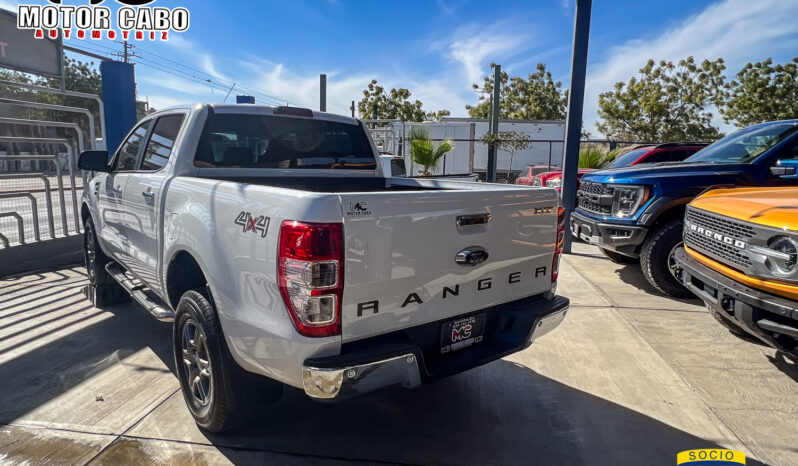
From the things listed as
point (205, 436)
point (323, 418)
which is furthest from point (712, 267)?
point (205, 436)

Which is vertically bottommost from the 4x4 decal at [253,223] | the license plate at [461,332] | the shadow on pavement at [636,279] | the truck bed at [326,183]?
the shadow on pavement at [636,279]

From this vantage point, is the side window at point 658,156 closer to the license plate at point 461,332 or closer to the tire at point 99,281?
the license plate at point 461,332

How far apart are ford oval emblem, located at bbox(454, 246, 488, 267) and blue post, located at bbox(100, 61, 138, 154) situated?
7534mm

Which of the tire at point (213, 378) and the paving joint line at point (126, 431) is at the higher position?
the tire at point (213, 378)

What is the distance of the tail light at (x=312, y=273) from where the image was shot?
2047mm

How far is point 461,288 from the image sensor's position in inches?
104

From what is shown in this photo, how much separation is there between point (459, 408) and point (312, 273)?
172cm

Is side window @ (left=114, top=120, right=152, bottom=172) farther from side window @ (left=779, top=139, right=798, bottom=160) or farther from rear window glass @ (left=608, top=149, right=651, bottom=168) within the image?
rear window glass @ (left=608, top=149, right=651, bottom=168)

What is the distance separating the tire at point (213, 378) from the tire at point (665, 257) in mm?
4705

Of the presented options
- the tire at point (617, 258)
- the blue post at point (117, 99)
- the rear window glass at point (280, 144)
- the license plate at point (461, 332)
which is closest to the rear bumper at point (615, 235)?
the tire at point (617, 258)

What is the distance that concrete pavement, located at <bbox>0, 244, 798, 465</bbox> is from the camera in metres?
2.74

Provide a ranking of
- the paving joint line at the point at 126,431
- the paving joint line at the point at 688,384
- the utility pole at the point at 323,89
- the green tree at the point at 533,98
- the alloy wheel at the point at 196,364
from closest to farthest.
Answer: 1. the paving joint line at the point at 126,431
2. the alloy wheel at the point at 196,364
3. the paving joint line at the point at 688,384
4. the utility pole at the point at 323,89
5. the green tree at the point at 533,98

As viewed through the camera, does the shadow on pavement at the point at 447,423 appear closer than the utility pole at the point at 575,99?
Yes

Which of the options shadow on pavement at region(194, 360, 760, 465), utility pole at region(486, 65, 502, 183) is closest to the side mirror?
shadow on pavement at region(194, 360, 760, 465)
